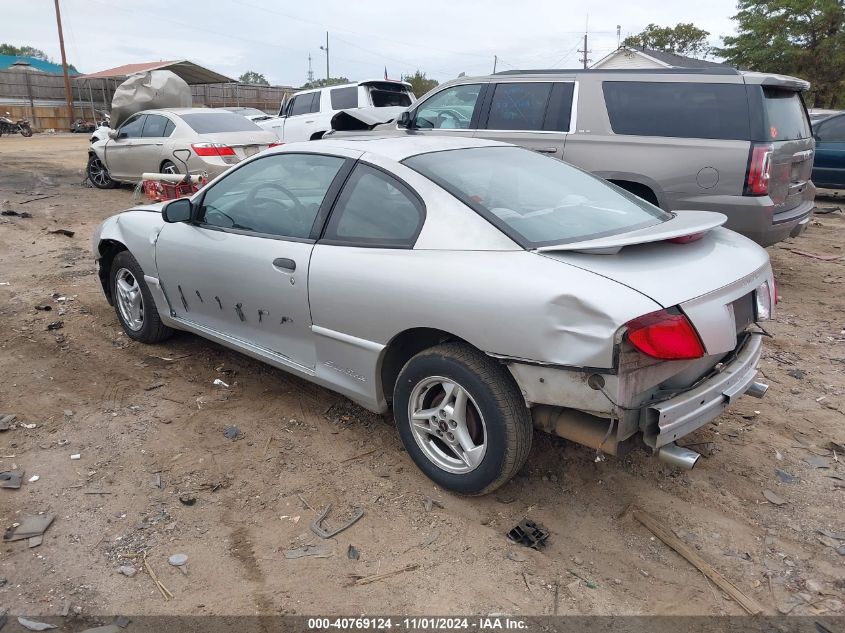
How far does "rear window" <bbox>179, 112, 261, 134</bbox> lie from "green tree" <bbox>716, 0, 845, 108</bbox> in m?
25.2

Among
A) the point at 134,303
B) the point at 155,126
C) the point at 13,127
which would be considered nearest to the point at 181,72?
the point at 13,127

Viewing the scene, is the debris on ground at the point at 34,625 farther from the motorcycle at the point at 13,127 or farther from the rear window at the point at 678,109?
the motorcycle at the point at 13,127

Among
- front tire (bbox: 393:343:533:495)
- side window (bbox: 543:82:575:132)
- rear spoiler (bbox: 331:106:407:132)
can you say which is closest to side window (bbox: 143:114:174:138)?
rear spoiler (bbox: 331:106:407:132)

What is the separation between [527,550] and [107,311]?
4.47 m

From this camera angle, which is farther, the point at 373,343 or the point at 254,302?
the point at 254,302

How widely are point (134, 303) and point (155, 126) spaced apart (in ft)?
24.5

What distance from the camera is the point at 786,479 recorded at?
327 cm

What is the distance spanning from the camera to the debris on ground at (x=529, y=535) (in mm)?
2777

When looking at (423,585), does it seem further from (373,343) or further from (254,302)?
(254,302)

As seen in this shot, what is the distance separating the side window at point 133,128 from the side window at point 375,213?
31.5ft

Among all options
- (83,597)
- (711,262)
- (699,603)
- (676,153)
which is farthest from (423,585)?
(676,153)

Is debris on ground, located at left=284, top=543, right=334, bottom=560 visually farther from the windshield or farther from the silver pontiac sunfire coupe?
the windshield

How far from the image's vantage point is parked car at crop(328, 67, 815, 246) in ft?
18.3

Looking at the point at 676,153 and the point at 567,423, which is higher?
the point at 676,153
